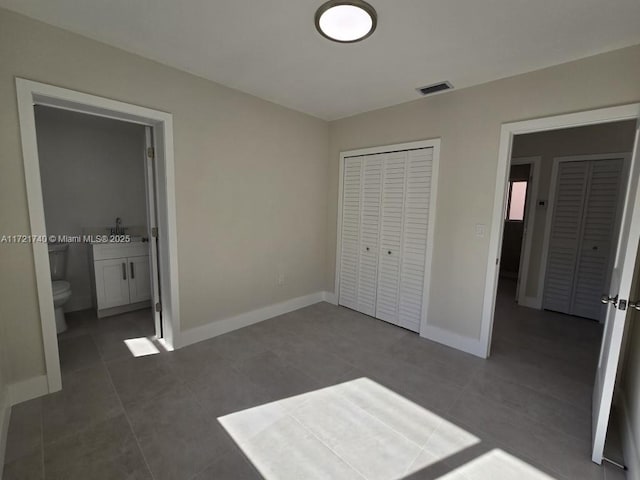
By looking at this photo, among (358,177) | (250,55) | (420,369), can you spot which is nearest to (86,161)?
(250,55)

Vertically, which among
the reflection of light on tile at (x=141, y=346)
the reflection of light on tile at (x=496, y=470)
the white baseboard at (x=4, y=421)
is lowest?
the reflection of light on tile at (x=496, y=470)

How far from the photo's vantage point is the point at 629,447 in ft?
5.13

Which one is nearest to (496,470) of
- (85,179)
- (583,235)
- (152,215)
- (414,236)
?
(414,236)

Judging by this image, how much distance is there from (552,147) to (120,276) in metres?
5.77

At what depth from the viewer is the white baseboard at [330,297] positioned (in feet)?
12.9

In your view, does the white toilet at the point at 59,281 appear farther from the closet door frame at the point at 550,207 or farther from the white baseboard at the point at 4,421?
the closet door frame at the point at 550,207

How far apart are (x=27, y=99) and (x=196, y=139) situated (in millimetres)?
1067

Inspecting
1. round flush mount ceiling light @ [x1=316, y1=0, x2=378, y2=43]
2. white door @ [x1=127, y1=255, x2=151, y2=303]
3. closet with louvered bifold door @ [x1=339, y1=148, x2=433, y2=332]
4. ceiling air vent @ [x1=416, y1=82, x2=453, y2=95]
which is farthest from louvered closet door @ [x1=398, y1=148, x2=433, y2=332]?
white door @ [x1=127, y1=255, x2=151, y2=303]

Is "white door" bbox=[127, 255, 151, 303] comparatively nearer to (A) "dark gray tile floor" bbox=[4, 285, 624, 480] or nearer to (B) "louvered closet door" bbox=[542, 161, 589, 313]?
(A) "dark gray tile floor" bbox=[4, 285, 624, 480]

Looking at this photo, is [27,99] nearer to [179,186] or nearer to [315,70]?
[179,186]

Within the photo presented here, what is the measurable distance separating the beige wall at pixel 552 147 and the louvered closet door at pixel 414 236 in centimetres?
221

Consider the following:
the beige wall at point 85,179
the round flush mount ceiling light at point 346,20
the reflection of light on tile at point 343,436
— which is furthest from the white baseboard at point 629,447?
the beige wall at point 85,179

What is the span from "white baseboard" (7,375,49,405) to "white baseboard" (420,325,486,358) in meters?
3.19

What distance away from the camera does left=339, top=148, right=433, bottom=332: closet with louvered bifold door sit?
9.87ft
